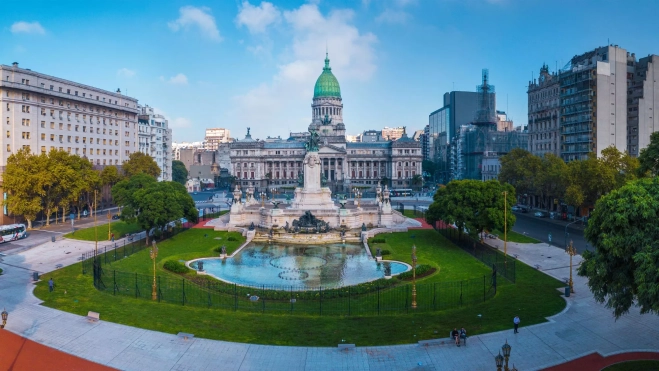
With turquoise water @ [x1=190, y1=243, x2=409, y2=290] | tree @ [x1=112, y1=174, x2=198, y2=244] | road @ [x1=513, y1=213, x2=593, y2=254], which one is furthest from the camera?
road @ [x1=513, y1=213, x2=593, y2=254]

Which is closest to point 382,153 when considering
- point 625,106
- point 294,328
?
point 625,106

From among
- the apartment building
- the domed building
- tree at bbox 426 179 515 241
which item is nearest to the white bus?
the apartment building

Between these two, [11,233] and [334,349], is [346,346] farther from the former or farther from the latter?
[11,233]

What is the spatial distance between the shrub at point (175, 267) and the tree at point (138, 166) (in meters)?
53.5

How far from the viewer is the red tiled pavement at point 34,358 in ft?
83.6

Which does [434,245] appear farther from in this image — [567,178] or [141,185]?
[141,185]

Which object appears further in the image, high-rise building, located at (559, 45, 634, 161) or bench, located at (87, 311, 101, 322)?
high-rise building, located at (559, 45, 634, 161)

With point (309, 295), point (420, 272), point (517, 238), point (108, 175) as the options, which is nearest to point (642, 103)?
point (517, 238)

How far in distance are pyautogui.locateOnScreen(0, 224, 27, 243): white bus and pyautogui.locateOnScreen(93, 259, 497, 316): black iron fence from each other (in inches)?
1005

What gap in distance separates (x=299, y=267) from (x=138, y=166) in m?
61.4

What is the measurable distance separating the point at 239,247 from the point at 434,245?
22.2 metres

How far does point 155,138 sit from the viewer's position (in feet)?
443

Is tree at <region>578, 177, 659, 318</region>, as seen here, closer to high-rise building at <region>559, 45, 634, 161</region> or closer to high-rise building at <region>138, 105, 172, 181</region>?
high-rise building at <region>559, 45, 634, 161</region>

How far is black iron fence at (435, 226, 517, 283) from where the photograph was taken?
44794 mm
